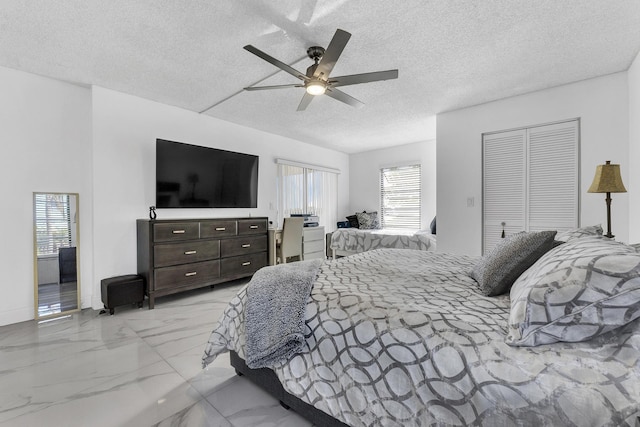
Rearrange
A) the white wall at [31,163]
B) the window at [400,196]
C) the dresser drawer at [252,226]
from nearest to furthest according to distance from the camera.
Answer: the white wall at [31,163] → the dresser drawer at [252,226] → the window at [400,196]

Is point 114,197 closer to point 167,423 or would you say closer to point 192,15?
point 192,15

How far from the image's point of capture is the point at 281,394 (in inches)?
59.8

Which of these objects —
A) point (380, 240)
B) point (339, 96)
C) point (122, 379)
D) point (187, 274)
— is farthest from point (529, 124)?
point (122, 379)

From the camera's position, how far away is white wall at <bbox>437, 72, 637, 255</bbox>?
289 centimetres

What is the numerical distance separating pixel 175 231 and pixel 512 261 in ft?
10.8

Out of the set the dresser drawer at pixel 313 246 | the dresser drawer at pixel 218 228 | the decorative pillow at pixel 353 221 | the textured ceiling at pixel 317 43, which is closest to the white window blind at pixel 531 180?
the textured ceiling at pixel 317 43

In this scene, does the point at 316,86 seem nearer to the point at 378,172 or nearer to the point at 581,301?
the point at 581,301

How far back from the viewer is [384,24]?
2094mm

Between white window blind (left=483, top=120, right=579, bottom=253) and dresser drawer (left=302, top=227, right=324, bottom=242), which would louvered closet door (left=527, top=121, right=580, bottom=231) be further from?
dresser drawer (left=302, top=227, right=324, bottom=242)

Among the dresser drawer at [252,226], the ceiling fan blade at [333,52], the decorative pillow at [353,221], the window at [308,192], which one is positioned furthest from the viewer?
the decorative pillow at [353,221]

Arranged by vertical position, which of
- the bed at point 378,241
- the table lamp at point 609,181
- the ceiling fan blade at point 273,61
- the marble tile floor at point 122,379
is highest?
the ceiling fan blade at point 273,61

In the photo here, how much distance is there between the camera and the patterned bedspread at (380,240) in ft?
15.2

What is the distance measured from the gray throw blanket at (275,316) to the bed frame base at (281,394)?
0.24 m

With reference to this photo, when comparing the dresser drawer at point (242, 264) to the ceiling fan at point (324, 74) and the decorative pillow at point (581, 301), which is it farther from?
the decorative pillow at point (581, 301)
